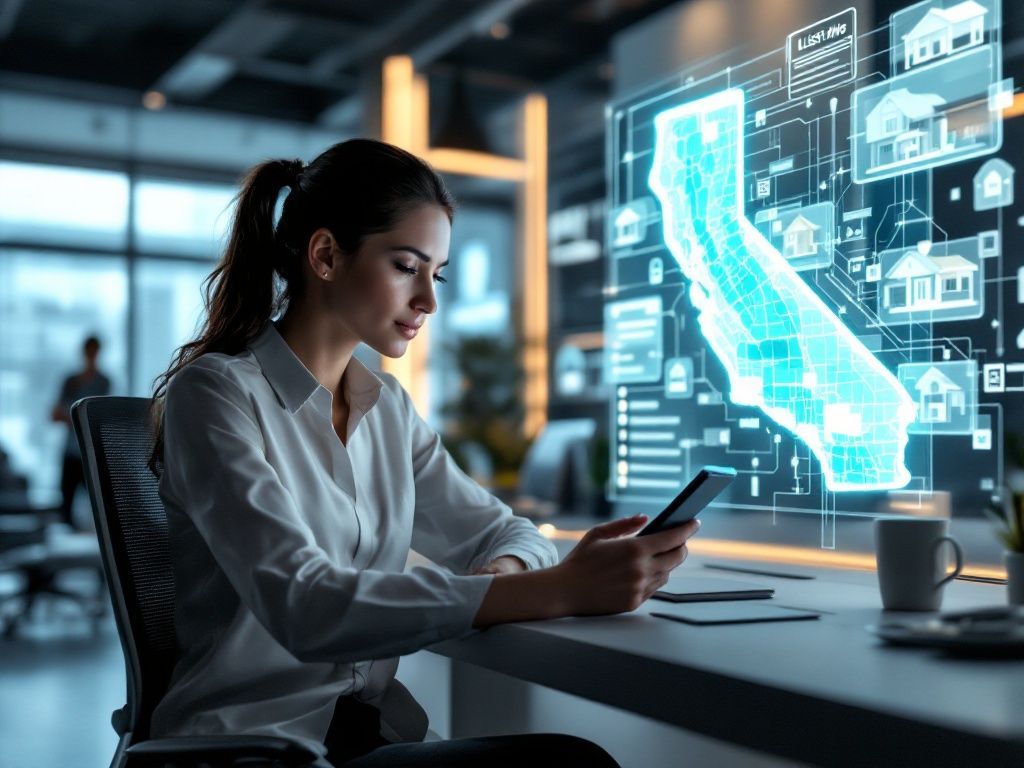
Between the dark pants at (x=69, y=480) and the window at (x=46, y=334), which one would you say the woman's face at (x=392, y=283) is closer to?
the dark pants at (x=69, y=480)

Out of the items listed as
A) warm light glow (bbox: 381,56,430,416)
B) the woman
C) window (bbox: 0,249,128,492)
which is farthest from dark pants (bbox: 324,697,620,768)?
window (bbox: 0,249,128,492)

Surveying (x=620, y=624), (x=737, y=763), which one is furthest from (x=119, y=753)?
(x=737, y=763)

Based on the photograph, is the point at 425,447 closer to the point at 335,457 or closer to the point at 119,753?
the point at 335,457

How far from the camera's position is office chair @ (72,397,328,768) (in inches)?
46.5

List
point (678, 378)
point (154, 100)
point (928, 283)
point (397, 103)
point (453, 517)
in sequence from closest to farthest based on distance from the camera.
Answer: point (928, 283)
point (453, 517)
point (678, 378)
point (397, 103)
point (154, 100)

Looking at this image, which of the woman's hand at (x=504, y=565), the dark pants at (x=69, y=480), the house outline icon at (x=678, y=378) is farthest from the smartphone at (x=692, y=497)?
the dark pants at (x=69, y=480)

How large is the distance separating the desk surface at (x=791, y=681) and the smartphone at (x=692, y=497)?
0.11m

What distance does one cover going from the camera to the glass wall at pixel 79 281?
27.5 ft

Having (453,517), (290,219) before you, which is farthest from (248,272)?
(453,517)

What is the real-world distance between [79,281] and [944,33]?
8.41 m

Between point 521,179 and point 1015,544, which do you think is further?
point 521,179

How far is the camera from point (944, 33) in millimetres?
1410

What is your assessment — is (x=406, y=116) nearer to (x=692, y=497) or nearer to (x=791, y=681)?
(x=692, y=497)

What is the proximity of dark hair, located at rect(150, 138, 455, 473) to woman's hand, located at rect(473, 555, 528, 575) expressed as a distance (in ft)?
1.46
